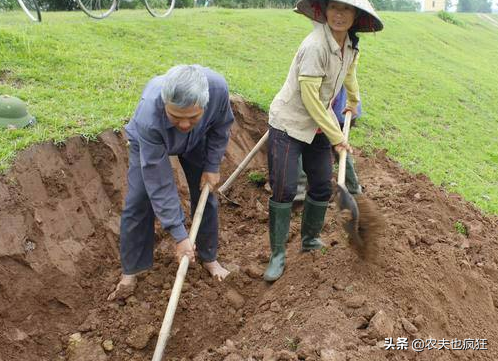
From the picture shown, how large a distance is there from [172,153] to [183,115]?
60 centimetres

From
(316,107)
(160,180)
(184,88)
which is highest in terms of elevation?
(184,88)

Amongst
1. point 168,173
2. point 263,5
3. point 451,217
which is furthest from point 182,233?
point 263,5

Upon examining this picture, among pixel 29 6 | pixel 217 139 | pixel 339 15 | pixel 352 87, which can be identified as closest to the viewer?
pixel 339 15

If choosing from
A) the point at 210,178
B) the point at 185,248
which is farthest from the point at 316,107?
the point at 185,248

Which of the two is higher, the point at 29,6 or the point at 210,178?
the point at 29,6

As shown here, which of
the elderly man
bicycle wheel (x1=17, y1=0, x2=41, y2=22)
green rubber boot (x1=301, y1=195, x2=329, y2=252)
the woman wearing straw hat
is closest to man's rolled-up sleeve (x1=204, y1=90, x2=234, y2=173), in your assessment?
the elderly man

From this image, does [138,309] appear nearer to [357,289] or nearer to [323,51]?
[357,289]

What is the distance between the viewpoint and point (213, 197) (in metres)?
3.79

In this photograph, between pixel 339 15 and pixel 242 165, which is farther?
pixel 242 165

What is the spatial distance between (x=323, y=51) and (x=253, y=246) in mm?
2079

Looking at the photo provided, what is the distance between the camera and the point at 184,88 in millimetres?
2564

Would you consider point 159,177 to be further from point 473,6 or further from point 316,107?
point 473,6

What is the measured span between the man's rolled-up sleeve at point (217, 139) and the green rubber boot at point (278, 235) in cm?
52

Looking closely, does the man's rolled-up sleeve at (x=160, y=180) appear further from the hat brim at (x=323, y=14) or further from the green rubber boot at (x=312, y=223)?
the hat brim at (x=323, y=14)
